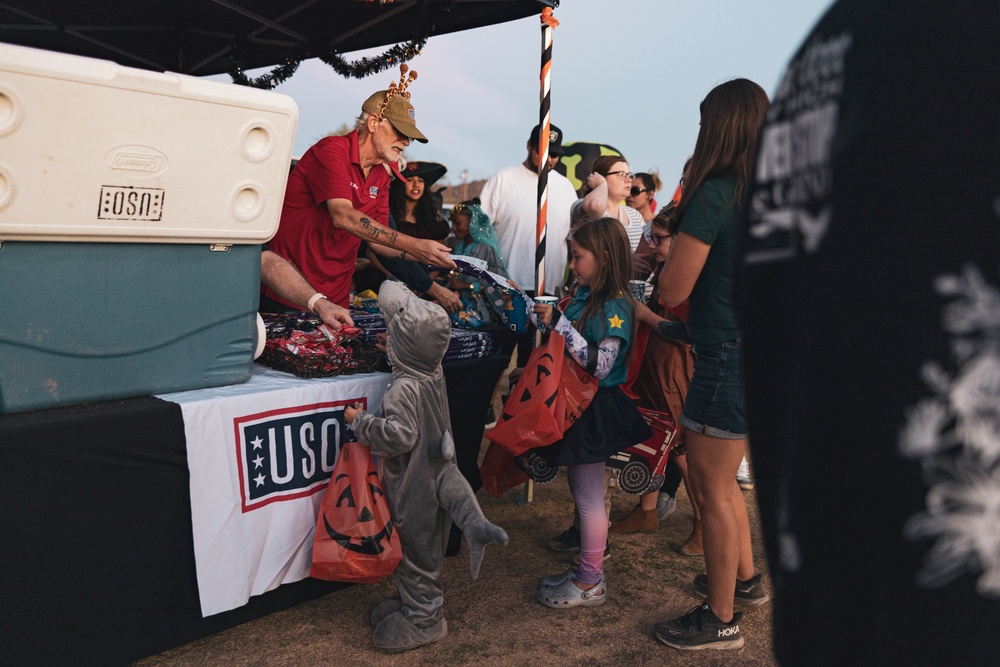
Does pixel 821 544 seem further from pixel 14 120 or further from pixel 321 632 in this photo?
pixel 321 632

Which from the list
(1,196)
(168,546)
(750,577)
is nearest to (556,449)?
(750,577)

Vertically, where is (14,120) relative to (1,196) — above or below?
above

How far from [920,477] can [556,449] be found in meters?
2.32

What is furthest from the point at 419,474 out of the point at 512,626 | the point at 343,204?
the point at 343,204

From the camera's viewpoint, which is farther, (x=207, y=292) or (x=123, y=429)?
(x=207, y=292)

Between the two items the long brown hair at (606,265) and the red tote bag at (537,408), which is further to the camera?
the long brown hair at (606,265)

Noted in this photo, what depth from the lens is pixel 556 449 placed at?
2861mm

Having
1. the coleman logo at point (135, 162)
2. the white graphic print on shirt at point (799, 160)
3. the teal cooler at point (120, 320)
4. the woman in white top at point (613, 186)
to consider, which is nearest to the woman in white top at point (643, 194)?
the woman in white top at point (613, 186)

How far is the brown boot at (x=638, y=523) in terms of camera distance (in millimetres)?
3639

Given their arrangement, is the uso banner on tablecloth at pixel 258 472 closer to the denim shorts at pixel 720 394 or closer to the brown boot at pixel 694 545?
the denim shorts at pixel 720 394

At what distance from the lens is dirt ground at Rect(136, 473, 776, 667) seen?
2410mm

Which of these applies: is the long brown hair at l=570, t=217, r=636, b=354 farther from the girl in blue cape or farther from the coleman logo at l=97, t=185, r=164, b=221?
the coleman logo at l=97, t=185, r=164, b=221

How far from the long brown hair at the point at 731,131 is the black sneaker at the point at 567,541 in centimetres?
173

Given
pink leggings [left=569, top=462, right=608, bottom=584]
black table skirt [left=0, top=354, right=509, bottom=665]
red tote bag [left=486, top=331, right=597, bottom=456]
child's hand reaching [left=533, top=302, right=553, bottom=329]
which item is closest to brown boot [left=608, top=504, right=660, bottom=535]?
pink leggings [left=569, top=462, right=608, bottom=584]
